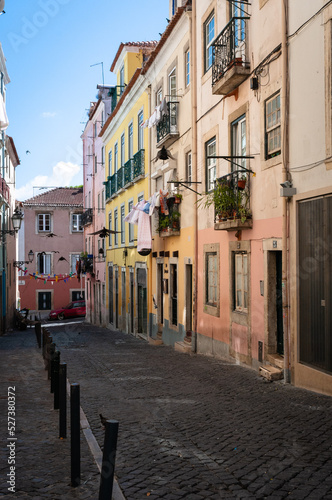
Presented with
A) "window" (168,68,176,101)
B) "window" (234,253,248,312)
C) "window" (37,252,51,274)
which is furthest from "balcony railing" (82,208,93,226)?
"window" (234,253,248,312)

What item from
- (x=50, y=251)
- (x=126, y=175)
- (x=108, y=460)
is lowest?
(x=108, y=460)

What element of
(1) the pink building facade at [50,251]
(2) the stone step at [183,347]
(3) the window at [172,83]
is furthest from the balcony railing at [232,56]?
(1) the pink building facade at [50,251]

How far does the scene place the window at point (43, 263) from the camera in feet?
171

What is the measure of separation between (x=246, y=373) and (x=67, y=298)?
4257 centimetres

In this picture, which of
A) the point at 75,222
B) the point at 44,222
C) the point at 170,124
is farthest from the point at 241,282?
the point at 44,222

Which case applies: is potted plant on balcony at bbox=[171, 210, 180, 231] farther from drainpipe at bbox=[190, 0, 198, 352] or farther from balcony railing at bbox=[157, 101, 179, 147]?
balcony railing at bbox=[157, 101, 179, 147]

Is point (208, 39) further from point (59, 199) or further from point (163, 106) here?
point (59, 199)

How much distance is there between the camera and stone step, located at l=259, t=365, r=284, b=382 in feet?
33.2

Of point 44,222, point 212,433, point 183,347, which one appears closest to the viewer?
point 212,433

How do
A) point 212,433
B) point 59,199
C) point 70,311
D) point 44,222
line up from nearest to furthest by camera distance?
point 212,433
point 70,311
point 44,222
point 59,199

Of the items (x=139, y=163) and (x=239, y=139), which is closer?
(x=239, y=139)

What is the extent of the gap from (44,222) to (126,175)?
2786 cm

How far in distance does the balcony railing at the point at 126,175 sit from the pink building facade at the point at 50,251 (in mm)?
20304

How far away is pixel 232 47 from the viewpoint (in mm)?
12359
